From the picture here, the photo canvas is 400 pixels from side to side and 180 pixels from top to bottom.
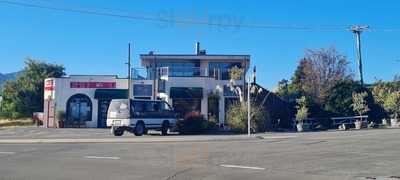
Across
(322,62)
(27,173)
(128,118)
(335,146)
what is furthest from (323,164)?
(322,62)

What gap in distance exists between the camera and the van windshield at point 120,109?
3061 cm

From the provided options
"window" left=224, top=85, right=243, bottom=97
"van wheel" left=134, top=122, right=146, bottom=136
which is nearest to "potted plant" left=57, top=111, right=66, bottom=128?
"window" left=224, top=85, right=243, bottom=97

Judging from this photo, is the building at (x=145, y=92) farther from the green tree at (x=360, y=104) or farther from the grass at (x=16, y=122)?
the green tree at (x=360, y=104)

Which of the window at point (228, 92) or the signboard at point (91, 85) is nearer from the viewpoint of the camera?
the window at point (228, 92)

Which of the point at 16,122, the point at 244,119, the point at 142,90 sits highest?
the point at 142,90

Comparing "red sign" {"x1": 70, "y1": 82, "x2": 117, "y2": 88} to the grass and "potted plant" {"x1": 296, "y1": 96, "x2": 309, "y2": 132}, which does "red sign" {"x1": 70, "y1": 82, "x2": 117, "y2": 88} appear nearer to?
the grass

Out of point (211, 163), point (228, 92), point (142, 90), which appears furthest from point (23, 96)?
point (211, 163)

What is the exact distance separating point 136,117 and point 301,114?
13657 mm

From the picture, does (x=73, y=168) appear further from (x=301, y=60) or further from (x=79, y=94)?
(x=301, y=60)

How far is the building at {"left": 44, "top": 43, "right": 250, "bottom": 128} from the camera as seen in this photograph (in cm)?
4231

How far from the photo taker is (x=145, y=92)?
1731 inches

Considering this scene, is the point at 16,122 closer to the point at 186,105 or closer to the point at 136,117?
the point at 186,105

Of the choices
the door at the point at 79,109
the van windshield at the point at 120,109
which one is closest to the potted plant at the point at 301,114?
the van windshield at the point at 120,109

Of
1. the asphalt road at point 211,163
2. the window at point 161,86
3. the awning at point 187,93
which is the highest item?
the window at point 161,86
